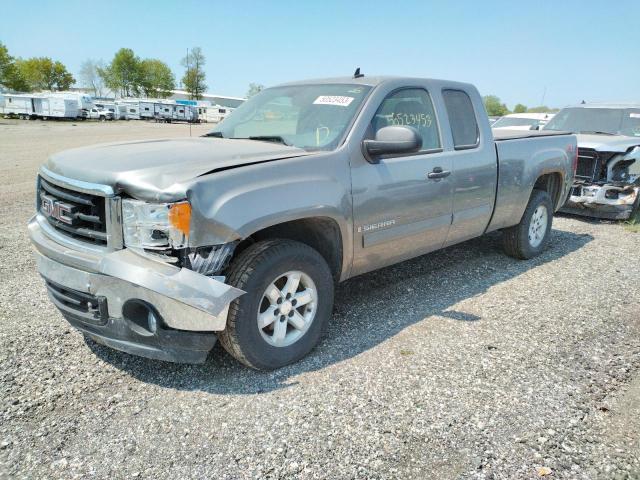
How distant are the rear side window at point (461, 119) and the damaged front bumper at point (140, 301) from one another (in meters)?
2.77

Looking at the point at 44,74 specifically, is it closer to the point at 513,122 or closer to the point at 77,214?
the point at 513,122

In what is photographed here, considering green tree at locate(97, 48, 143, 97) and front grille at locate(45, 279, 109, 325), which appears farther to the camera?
green tree at locate(97, 48, 143, 97)

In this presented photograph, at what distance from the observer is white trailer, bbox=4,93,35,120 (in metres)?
49.9

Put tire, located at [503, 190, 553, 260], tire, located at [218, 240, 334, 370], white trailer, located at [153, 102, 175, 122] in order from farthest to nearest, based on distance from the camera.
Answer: white trailer, located at [153, 102, 175, 122]
tire, located at [503, 190, 553, 260]
tire, located at [218, 240, 334, 370]

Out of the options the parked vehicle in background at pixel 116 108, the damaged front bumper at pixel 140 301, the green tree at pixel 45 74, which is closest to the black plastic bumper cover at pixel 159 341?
the damaged front bumper at pixel 140 301

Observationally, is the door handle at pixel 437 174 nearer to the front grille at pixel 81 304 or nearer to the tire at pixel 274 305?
the tire at pixel 274 305

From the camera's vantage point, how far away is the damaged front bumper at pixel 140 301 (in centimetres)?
272

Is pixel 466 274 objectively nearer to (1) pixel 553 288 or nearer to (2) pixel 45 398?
(1) pixel 553 288

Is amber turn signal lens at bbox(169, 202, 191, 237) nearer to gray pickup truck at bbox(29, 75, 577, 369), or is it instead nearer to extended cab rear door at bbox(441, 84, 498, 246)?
gray pickup truck at bbox(29, 75, 577, 369)

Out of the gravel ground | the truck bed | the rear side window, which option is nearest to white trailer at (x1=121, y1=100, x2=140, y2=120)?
the gravel ground

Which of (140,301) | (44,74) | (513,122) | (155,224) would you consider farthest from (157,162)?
(44,74)

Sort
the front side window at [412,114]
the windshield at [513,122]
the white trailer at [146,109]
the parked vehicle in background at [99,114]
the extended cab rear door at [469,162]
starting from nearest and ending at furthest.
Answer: the front side window at [412,114]
the extended cab rear door at [469,162]
the windshield at [513,122]
the parked vehicle in background at [99,114]
the white trailer at [146,109]

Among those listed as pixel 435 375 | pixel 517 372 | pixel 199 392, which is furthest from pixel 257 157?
pixel 517 372

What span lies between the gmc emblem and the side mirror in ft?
6.53
